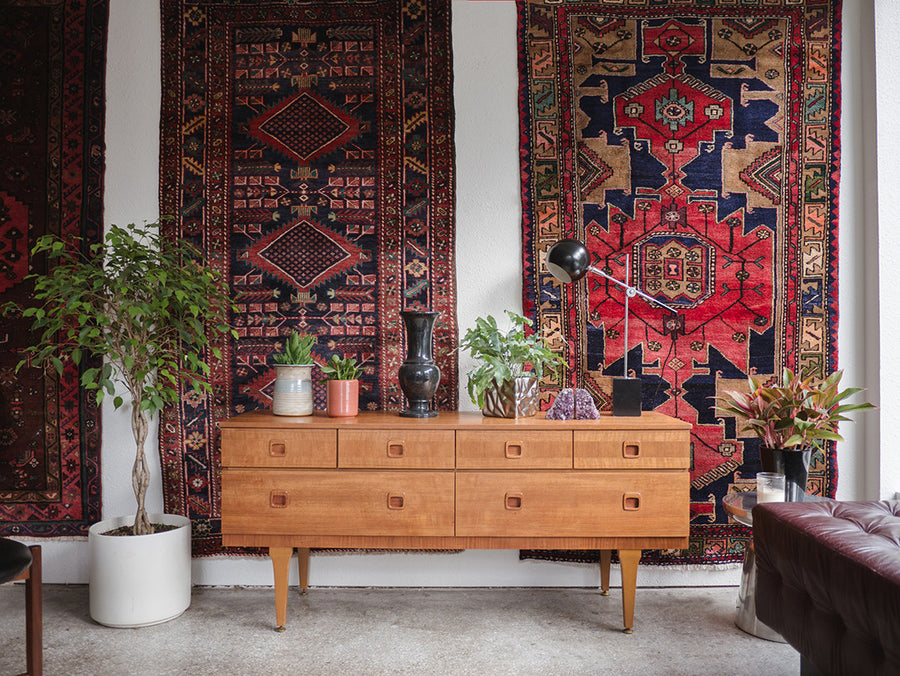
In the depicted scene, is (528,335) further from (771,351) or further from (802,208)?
(802,208)

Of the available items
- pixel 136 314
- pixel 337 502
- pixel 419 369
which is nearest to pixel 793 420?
pixel 419 369

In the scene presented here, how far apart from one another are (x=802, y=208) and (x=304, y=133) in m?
2.36

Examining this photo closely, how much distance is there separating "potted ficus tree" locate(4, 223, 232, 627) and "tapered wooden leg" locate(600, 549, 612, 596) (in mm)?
1813

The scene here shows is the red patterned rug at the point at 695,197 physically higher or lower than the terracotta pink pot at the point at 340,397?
higher

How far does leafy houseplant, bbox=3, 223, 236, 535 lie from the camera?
8.40 feet

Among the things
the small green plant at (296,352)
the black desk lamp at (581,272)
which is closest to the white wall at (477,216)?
the black desk lamp at (581,272)

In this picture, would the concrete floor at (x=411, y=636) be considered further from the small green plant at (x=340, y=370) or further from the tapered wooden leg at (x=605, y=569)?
the small green plant at (x=340, y=370)

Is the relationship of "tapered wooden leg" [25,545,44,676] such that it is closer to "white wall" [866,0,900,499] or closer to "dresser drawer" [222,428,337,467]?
"dresser drawer" [222,428,337,467]

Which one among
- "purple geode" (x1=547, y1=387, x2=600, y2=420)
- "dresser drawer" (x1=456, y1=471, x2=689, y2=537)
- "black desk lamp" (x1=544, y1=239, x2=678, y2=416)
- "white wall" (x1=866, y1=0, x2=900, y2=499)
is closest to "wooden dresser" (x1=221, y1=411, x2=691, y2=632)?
"dresser drawer" (x1=456, y1=471, x2=689, y2=537)

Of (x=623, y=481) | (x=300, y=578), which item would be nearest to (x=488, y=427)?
(x=623, y=481)

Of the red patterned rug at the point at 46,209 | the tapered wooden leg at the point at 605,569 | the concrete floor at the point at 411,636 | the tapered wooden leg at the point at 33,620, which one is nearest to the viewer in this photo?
the tapered wooden leg at the point at 33,620

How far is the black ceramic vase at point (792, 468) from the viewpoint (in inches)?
98.8

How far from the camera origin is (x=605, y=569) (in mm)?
2928

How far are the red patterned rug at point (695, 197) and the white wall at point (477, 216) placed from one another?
0.09 meters
